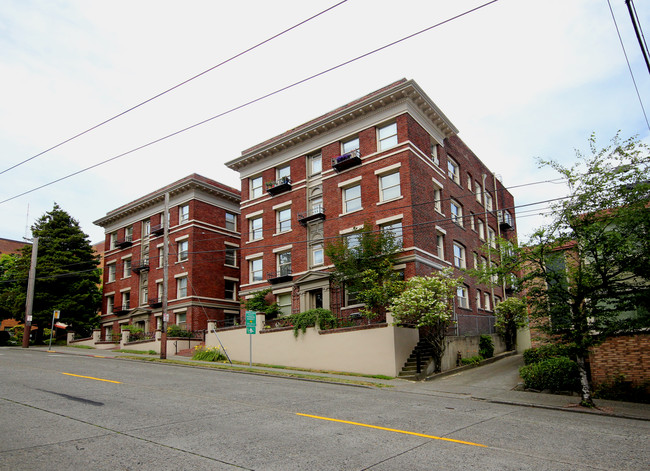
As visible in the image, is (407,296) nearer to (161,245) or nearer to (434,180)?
(434,180)

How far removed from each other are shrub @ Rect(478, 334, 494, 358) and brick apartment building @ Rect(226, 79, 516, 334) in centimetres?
100

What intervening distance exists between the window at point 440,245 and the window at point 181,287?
20132 mm

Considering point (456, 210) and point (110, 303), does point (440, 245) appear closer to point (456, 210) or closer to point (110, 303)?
point (456, 210)

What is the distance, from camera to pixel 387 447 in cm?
793

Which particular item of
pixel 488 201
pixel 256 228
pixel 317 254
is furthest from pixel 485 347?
pixel 256 228

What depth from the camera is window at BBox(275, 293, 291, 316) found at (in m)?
30.8

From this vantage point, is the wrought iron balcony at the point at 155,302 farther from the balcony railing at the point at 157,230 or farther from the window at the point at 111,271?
the window at the point at 111,271

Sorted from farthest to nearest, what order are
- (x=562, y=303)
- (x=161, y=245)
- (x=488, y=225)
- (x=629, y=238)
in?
(x=161, y=245) < (x=488, y=225) < (x=562, y=303) < (x=629, y=238)

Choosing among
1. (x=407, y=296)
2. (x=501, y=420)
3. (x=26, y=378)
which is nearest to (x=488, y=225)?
(x=407, y=296)

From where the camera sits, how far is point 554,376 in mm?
16828

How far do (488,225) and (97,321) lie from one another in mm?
34169

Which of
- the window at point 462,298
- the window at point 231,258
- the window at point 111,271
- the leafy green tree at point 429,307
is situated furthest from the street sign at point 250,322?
the window at point 111,271

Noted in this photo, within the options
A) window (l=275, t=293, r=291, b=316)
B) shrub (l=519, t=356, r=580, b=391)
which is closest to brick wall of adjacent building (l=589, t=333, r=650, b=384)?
shrub (l=519, t=356, r=580, b=391)

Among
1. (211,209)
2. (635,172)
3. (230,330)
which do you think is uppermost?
(211,209)
